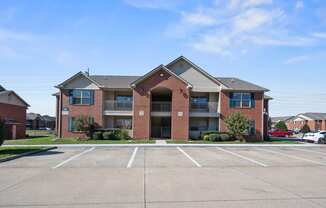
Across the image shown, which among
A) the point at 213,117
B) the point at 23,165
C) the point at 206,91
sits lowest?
the point at 23,165

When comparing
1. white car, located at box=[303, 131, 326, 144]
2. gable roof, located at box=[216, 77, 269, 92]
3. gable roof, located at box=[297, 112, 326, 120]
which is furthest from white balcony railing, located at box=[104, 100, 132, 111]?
gable roof, located at box=[297, 112, 326, 120]

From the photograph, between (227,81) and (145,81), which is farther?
(227,81)

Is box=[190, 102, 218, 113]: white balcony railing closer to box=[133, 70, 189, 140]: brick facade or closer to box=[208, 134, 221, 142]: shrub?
box=[133, 70, 189, 140]: brick facade

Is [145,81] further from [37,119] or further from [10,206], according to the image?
[37,119]

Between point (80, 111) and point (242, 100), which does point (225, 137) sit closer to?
point (242, 100)

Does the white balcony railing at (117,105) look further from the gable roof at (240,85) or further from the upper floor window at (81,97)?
the gable roof at (240,85)

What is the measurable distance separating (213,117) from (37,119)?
75.4 m

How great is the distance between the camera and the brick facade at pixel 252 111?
41.9m

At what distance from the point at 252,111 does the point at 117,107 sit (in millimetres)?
14134

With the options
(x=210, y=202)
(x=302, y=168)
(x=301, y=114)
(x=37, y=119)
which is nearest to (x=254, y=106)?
(x=302, y=168)

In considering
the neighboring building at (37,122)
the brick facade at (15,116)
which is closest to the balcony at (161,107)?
the brick facade at (15,116)

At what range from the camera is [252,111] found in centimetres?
4256

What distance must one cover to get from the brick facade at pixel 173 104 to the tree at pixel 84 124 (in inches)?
170

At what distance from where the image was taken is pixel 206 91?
42.3m
